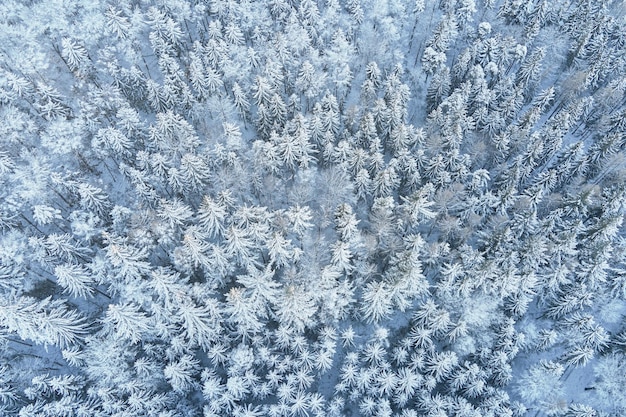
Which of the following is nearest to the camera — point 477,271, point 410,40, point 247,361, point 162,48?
point 247,361

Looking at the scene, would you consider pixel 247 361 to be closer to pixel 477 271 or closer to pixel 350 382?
pixel 350 382

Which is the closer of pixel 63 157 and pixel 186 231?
pixel 186 231

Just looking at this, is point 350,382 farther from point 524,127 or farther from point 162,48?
point 162,48

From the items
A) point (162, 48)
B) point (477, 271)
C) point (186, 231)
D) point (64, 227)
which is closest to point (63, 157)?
point (64, 227)

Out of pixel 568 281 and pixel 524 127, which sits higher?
pixel 524 127

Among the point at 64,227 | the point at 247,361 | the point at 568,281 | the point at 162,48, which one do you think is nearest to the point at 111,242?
the point at 64,227

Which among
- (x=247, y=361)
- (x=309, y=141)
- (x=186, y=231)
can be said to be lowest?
(x=247, y=361)

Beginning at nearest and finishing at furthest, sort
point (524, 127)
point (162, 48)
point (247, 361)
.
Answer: point (247, 361) < point (524, 127) < point (162, 48)
